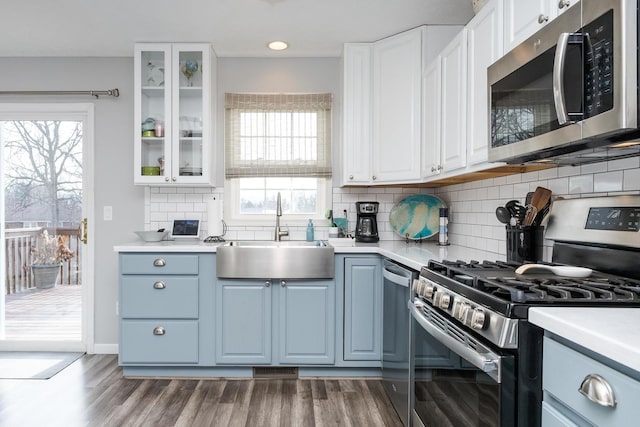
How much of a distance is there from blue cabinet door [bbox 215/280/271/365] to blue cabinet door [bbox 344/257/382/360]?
541 mm

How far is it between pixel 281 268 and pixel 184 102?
1.54 m

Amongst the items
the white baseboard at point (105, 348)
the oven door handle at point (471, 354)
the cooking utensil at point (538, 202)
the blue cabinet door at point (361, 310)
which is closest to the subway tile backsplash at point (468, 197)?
the cooking utensil at point (538, 202)

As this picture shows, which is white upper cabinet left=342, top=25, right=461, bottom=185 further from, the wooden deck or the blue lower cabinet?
the wooden deck

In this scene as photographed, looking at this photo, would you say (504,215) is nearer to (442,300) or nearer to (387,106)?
A: (442,300)

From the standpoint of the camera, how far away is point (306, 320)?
2893 mm

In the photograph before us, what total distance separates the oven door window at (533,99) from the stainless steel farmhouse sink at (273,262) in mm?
1464

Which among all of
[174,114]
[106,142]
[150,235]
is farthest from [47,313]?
[174,114]

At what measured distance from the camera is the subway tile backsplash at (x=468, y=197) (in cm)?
159

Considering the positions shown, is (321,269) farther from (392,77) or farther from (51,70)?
(51,70)

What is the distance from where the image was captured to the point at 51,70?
3490 mm

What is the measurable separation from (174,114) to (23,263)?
187 centimetres

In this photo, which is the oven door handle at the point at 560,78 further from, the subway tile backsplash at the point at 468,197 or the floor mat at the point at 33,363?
the floor mat at the point at 33,363

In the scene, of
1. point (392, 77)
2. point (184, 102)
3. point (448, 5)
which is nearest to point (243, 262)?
point (184, 102)

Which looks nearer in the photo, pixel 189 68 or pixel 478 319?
pixel 478 319
